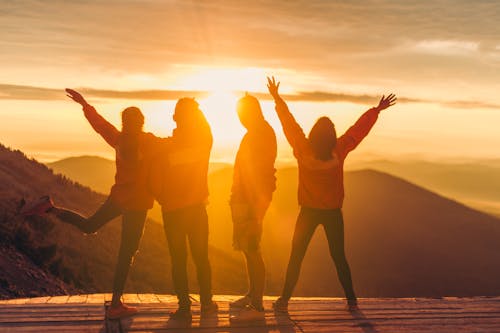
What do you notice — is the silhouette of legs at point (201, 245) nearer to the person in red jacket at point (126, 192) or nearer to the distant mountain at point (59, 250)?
the person in red jacket at point (126, 192)

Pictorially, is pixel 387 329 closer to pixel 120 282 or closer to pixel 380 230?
pixel 120 282

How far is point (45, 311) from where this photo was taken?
28.7ft

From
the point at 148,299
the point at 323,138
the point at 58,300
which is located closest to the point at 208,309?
the point at 148,299

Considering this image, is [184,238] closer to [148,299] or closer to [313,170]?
[148,299]

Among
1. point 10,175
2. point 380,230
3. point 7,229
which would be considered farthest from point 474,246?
point 7,229

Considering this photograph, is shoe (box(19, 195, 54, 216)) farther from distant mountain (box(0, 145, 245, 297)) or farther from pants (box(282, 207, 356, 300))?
distant mountain (box(0, 145, 245, 297))

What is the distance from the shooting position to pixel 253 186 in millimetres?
8719

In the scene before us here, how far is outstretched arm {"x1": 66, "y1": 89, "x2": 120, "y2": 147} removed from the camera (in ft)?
28.5

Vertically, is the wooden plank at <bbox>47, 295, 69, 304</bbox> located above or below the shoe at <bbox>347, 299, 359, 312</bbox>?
below

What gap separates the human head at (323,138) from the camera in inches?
357

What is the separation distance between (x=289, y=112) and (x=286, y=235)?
56.9m

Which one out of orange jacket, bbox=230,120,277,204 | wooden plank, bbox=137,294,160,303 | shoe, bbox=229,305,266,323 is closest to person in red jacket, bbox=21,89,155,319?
wooden plank, bbox=137,294,160,303

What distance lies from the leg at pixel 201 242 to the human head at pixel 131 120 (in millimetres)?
1034

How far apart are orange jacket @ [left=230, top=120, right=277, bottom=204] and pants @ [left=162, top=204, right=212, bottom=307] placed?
47 centimetres
